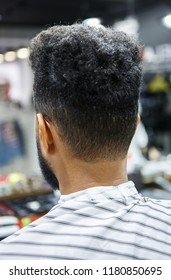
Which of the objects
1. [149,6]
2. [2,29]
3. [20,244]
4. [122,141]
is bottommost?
[20,244]

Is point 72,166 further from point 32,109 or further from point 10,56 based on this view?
point 10,56

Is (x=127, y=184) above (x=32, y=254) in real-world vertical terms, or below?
above

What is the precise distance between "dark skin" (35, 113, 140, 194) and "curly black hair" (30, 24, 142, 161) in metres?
0.02

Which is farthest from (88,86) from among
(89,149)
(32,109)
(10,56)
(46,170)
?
(10,56)

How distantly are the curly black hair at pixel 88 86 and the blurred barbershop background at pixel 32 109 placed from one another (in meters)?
0.35

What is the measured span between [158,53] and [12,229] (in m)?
7.13

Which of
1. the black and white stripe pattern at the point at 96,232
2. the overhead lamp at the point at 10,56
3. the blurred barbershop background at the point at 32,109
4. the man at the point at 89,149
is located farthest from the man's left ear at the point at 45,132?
the overhead lamp at the point at 10,56

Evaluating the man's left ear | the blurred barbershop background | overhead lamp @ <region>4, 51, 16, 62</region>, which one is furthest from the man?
overhead lamp @ <region>4, 51, 16, 62</region>

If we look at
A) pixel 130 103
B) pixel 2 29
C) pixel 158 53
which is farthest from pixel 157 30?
pixel 130 103

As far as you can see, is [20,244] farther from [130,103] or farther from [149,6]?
[149,6]

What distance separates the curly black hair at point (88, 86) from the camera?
928mm

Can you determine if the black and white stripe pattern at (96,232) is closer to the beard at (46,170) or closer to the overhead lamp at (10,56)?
the beard at (46,170)

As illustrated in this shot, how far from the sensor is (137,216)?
0.92 m

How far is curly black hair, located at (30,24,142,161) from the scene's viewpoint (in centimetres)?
93
